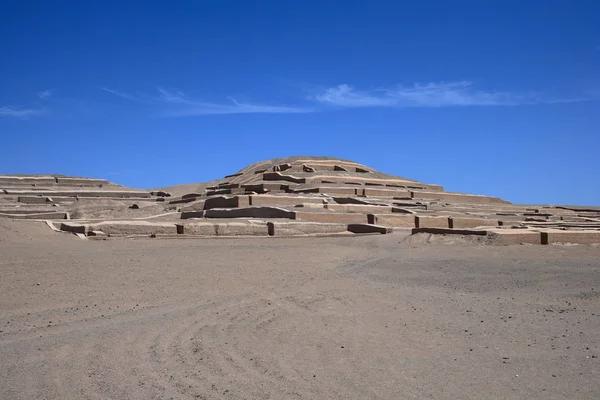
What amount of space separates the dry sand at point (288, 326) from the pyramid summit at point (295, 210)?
11.0ft

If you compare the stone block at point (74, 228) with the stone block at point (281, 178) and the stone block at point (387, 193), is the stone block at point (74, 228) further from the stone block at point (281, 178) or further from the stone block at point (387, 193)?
the stone block at point (281, 178)

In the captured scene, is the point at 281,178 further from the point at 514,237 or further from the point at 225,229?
the point at 514,237

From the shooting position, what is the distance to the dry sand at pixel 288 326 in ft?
12.8

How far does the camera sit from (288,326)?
5.55 m

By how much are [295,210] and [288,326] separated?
12.7 m

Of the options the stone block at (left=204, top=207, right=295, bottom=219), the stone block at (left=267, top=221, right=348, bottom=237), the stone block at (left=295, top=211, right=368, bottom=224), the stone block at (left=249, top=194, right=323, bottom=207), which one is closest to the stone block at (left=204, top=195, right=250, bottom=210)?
the stone block at (left=249, top=194, right=323, bottom=207)

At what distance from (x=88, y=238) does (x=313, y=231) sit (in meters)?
5.91

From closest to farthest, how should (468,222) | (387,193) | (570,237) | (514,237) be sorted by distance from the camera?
(514,237), (570,237), (468,222), (387,193)

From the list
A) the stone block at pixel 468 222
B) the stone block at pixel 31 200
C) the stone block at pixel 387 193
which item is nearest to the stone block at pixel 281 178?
the stone block at pixel 387 193

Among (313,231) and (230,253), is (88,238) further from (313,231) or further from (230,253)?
(313,231)

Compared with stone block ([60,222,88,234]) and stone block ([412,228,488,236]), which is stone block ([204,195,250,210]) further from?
stone block ([412,228,488,236])

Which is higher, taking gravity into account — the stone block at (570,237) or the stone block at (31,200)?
the stone block at (31,200)

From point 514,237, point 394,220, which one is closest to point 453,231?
point 514,237

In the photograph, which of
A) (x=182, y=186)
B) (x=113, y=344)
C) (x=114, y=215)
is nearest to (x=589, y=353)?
(x=113, y=344)
